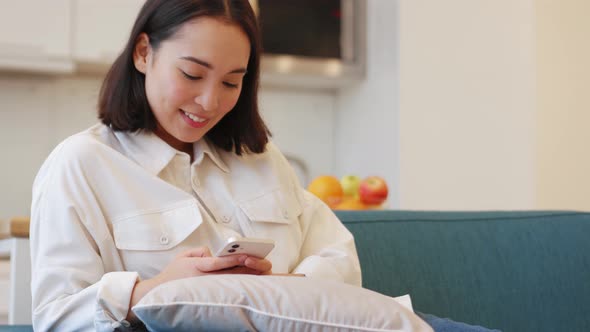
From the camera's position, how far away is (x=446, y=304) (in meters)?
1.74

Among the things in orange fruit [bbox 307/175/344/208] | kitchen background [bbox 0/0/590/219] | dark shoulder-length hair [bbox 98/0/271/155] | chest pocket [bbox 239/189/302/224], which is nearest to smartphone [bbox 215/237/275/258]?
chest pocket [bbox 239/189/302/224]

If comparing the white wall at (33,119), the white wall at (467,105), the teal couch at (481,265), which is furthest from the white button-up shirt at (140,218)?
the white wall at (33,119)

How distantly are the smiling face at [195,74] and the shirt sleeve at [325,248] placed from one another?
11.4 inches

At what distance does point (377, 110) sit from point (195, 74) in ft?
8.15

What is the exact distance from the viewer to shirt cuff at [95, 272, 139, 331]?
3.62 ft

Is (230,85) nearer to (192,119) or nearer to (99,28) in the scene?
(192,119)

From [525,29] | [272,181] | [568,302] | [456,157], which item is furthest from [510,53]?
[272,181]

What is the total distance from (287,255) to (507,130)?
2.38 metres

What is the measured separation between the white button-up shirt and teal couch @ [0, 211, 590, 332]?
24 centimetres

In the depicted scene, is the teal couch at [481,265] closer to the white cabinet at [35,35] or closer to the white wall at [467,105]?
the white wall at [467,105]

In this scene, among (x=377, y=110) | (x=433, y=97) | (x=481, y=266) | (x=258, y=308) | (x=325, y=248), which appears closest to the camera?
(x=258, y=308)

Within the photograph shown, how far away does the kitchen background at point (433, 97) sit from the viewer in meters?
3.49

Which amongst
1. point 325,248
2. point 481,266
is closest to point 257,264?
point 325,248

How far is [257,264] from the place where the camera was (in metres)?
1.19
